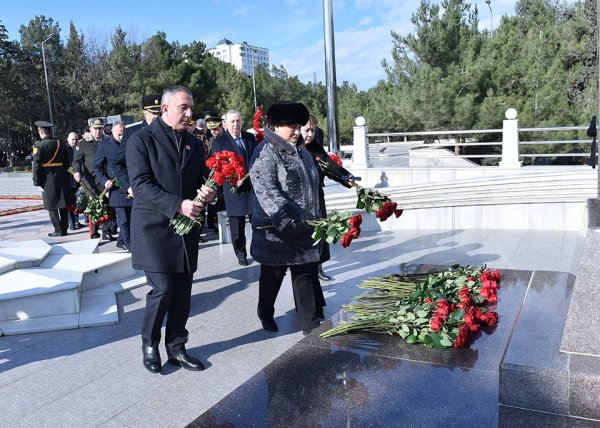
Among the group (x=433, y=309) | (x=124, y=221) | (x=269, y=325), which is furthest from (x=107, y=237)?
(x=433, y=309)

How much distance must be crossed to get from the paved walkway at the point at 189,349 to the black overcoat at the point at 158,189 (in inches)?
28.6

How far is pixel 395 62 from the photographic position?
19.9m

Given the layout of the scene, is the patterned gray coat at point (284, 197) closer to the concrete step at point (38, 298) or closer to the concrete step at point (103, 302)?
the concrete step at point (103, 302)

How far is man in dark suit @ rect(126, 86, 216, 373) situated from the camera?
337 centimetres

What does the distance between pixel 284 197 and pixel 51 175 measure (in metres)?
6.42

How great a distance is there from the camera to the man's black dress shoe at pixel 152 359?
139 inches

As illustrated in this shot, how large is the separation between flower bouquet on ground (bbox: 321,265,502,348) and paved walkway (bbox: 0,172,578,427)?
25.7 inches

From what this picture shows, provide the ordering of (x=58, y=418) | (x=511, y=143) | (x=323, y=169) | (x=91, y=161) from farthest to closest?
1. (x=511, y=143)
2. (x=91, y=161)
3. (x=323, y=169)
4. (x=58, y=418)

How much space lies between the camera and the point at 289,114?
3.72 m

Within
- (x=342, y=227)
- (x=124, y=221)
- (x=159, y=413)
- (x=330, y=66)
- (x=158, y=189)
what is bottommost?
(x=159, y=413)

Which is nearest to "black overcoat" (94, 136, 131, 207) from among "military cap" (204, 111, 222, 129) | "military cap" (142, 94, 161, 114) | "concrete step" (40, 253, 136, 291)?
"concrete step" (40, 253, 136, 291)

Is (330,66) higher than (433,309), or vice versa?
(330,66)

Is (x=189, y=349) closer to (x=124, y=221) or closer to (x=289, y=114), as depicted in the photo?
(x=289, y=114)

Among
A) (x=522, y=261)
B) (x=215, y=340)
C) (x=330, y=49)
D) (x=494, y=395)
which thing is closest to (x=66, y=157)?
(x=330, y=49)
